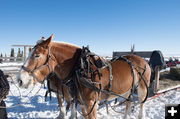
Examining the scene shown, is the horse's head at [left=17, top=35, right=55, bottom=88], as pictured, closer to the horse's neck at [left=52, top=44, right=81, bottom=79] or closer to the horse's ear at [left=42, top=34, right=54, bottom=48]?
the horse's ear at [left=42, top=34, right=54, bottom=48]

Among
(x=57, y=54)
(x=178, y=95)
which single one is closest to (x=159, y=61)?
(x=178, y=95)

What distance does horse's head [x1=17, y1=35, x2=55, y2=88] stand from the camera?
184 cm

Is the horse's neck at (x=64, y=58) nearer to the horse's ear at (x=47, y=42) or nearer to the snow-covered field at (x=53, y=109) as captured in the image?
the horse's ear at (x=47, y=42)

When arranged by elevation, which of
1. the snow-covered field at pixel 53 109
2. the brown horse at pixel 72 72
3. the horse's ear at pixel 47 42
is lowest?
the snow-covered field at pixel 53 109

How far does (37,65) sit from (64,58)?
442mm

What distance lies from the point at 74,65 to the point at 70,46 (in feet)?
1.21

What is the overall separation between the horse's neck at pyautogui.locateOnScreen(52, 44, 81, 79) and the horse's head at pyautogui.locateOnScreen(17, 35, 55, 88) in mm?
108

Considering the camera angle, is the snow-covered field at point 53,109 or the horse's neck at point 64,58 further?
the snow-covered field at point 53,109

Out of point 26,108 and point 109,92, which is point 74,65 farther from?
point 26,108

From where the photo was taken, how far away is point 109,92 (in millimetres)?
2287

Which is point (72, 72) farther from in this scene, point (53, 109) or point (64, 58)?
point (53, 109)

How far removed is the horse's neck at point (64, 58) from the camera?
2.08 metres

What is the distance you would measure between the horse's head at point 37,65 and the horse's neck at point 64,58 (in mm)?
108

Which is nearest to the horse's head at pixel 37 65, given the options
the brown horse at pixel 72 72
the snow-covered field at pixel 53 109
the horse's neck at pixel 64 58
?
the brown horse at pixel 72 72
